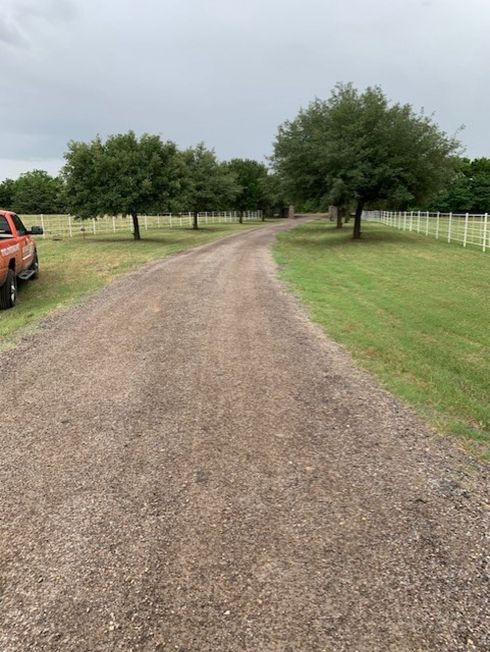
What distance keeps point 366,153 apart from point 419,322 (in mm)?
15959

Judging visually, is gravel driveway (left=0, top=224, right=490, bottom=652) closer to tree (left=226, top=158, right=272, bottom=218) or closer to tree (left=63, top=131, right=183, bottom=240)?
tree (left=63, top=131, right=183, bottom=240)

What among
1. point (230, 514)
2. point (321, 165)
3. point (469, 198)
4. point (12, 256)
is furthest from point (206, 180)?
point (469, 198)

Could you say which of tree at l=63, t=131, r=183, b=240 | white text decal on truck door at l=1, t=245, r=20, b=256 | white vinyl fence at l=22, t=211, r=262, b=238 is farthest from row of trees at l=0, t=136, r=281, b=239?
white text decal on truck door at l=1, t=245, r=20, b=256

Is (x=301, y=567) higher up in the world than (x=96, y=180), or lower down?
lower down

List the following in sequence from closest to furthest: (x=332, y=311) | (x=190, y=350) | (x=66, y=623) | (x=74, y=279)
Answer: (x=66, y=623), (x=190, y=350), (x=332, y=311), (x=74, y=279)

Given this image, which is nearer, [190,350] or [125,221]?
[190,350]

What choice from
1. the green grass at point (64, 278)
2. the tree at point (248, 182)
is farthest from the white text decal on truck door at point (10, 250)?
the tree at point (248, 182)

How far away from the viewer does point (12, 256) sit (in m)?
9.59

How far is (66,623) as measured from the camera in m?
2.20

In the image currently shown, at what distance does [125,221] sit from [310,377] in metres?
36.9

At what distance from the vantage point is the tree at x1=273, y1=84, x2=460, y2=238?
22.2m

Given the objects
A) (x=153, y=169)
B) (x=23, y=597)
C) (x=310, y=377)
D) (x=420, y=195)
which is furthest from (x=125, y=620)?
(x=153, y=169)

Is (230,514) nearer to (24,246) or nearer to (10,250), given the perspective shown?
(10,250)

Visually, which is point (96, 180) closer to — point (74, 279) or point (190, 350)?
point (74, 279)
